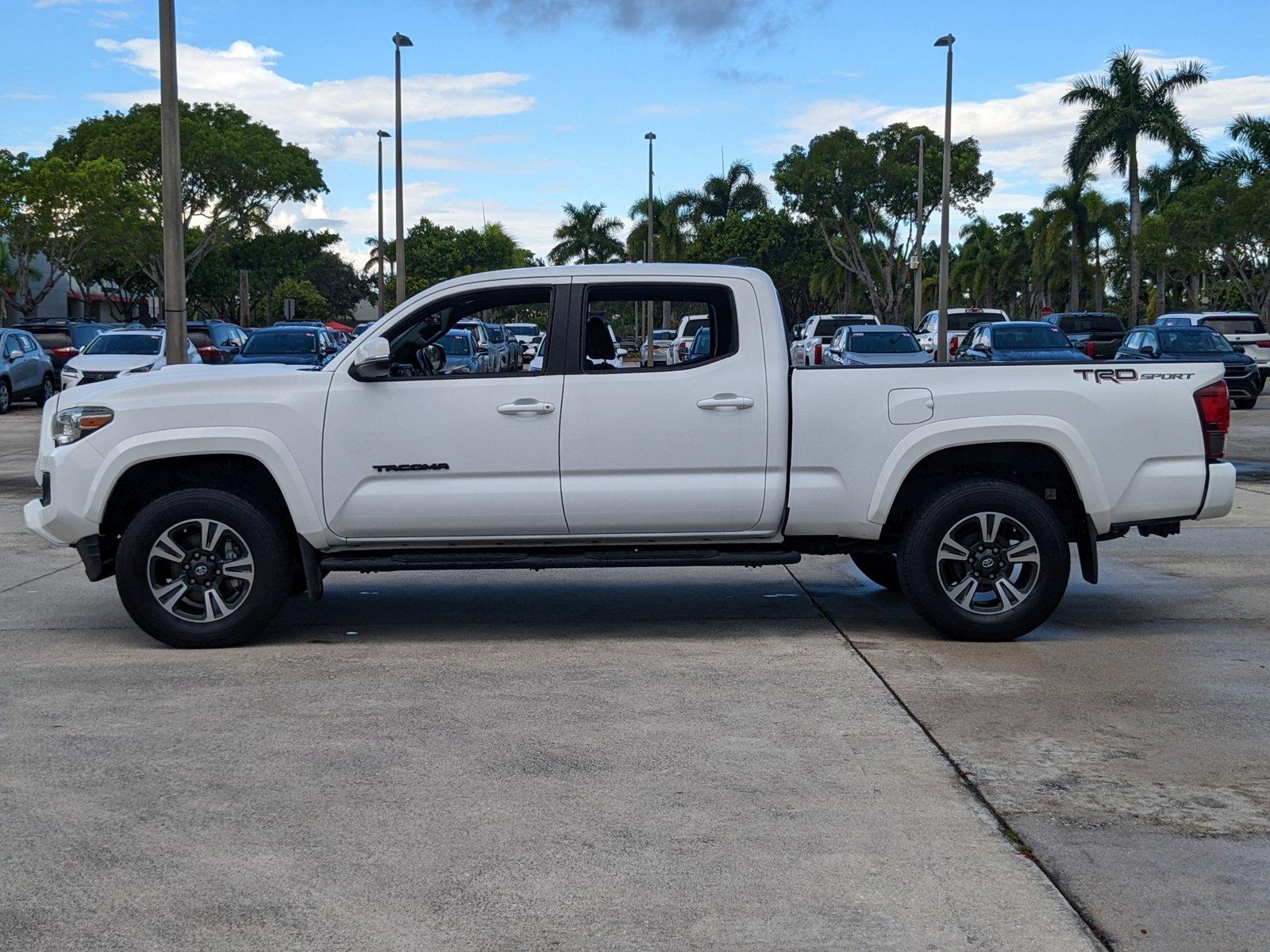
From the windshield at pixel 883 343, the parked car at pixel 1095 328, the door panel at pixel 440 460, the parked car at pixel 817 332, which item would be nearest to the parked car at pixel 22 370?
the windshield at pixel 883 343

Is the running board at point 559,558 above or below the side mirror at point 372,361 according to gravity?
below

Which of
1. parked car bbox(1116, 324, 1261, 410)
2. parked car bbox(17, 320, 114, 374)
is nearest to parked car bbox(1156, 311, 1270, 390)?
parked car bbox(1116, 324, 1261, 410)

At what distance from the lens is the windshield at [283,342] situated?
25.1 m

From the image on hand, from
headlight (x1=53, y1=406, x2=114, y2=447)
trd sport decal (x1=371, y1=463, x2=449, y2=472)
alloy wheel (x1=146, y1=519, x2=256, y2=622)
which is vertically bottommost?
alloy wheel (x1=146, y1=519, x2=256, y2=622)

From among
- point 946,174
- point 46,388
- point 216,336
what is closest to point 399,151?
point 216,336

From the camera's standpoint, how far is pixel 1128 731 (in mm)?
5867

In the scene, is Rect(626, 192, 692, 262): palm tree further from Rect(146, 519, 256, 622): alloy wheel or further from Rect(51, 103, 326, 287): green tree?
Rect(146, 519, 256, 622): alloy wheel

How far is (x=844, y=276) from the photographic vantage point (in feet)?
249

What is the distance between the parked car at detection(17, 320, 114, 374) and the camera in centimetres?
3259

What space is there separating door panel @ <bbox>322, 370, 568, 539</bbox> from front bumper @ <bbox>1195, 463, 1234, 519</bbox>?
338 centimetres

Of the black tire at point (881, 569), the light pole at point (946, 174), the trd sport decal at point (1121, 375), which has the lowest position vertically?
the black tire at point (881, 569)

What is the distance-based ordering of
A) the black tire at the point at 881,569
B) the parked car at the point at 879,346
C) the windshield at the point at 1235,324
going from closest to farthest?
the black tire at the point at 881,569, the parked car at the point at 879,346, the windshield at the point at 1235,324

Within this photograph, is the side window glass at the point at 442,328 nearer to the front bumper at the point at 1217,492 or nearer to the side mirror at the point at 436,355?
the side mirror at the point at 436,355

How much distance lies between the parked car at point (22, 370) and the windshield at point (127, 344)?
7.23 ft
